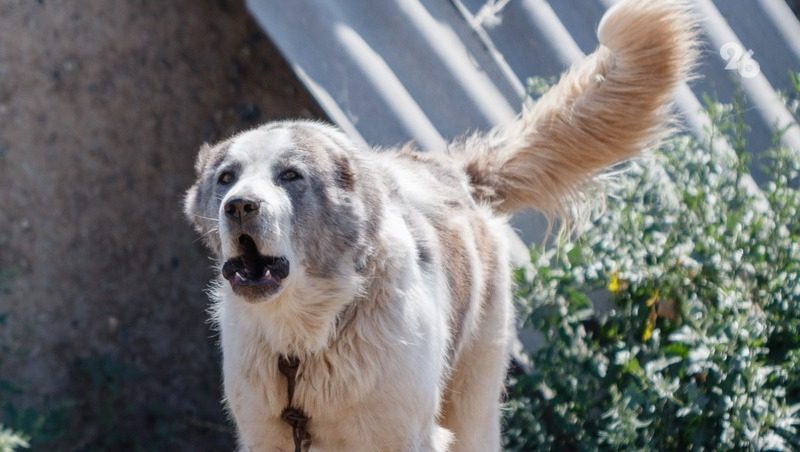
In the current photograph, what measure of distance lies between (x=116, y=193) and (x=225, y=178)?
278 centimetres

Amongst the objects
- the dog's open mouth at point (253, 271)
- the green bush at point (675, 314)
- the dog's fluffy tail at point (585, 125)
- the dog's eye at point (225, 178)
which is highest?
the dog's eye at point (225, 178)

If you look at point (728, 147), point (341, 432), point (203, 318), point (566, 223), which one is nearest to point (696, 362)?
point (566, 223)

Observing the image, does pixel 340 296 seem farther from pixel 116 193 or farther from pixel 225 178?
pixel 116 193

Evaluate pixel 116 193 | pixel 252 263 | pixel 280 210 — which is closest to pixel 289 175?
pixel 280 210

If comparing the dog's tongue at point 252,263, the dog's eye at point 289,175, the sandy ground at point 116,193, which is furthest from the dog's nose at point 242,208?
the sandy ground at point 116,193

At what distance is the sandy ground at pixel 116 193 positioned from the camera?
6.18 meters

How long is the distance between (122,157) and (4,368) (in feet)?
3.94

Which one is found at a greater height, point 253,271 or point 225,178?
point 225,178

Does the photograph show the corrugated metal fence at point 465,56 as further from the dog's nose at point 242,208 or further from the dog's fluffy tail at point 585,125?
the dog's nose at point 242,208

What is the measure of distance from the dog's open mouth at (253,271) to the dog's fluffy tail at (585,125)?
1422 millimetres

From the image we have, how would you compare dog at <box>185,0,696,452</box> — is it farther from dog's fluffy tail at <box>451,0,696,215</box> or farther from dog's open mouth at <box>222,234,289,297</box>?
dog's fluffy tail at <box>451,0,696,215</box>

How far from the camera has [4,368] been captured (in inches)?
244

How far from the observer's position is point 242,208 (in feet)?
11.4

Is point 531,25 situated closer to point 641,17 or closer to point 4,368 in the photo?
point 641,17
